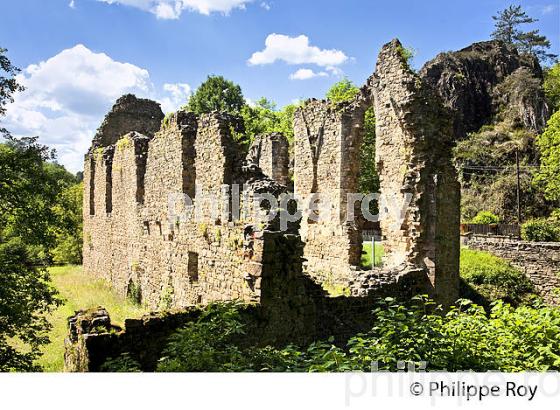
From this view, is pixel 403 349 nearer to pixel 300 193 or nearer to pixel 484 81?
pixel 300 193

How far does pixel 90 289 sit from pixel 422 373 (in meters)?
16.3

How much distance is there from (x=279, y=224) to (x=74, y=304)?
10.7m

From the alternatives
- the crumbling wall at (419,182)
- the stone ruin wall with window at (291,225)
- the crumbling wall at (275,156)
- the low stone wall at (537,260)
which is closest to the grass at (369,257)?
the crumbling wall at (275,156)

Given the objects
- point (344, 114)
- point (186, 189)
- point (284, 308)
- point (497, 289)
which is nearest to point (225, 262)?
point (284, 308)

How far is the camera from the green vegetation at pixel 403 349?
5.95 metres

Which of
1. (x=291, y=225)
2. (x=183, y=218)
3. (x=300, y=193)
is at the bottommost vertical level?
(x=291, y=225)

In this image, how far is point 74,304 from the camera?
1611cm

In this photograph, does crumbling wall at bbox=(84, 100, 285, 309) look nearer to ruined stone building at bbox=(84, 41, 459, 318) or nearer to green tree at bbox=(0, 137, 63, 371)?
ruined stone building at bbox=(84, 41, 459, 318)

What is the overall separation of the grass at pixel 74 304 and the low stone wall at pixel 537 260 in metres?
17.6

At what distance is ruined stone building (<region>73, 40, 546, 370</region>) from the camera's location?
855cm

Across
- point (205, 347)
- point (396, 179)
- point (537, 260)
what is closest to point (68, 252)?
point (396, 179)

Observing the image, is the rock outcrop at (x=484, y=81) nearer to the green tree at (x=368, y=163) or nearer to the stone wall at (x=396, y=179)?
the green tree at (x=368, y=163)

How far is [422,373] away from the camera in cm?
574

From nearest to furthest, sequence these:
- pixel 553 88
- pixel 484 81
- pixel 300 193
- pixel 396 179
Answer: pixel 396 179 < pixel 300 193 < pixel 484 81 < pixel 553 88
